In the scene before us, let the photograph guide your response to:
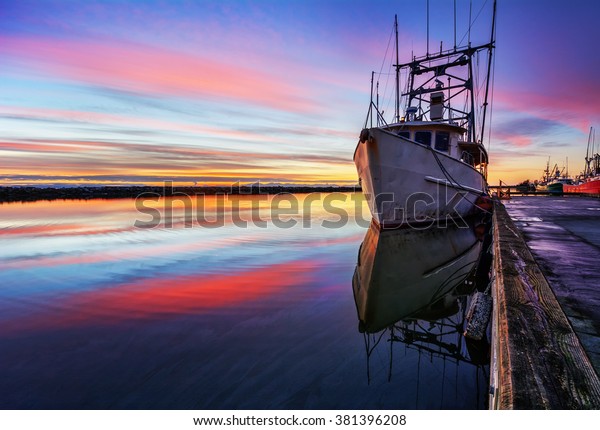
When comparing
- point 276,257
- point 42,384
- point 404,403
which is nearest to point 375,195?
point 276,257

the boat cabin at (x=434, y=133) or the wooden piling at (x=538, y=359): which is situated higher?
the boat cabin at (x=434, y=133)

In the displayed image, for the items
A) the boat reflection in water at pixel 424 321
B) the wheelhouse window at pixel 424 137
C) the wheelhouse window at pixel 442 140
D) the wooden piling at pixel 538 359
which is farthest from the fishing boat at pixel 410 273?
the wheelhouse window at pixel 424 137

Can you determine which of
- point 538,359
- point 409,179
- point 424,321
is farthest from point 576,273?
point 409,179

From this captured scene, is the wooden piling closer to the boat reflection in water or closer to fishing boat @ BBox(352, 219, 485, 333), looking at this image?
the boat reflection in water

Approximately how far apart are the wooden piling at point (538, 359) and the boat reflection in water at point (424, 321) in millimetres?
1054

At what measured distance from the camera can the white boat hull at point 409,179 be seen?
38.6ft


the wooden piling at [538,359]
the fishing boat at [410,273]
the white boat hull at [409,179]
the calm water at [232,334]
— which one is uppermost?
the white boat hull at [409,179]

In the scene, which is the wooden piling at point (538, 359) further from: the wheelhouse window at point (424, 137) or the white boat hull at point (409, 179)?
the wheelhouse window at point (424, 137)

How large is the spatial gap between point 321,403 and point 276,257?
281 inches

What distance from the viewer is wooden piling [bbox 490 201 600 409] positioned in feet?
5.59

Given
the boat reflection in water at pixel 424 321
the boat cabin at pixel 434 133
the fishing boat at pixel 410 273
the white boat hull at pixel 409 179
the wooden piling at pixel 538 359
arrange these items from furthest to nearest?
1. the boat cabin at pixel 434 133
2. the white boat hull at pixel 409 179
3. the fishing boat at pixel 410 273
4. the boat reflection in water at pixel 424 321
5. the wooden piling at pixel 538 359
